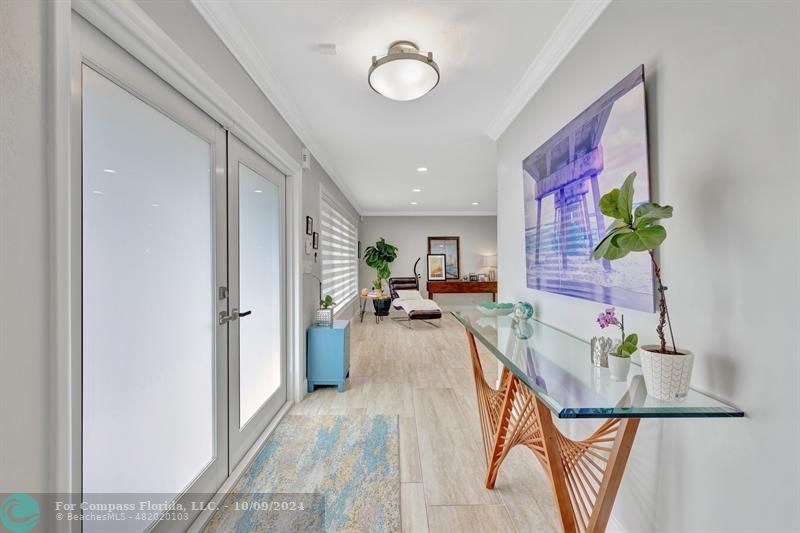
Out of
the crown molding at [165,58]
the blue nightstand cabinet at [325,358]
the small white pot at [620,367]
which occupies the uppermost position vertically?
the crown molding at [165,58]

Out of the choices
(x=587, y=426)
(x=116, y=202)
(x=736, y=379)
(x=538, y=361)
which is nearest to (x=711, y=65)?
(x=736, y=379)

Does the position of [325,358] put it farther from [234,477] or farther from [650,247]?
[650,247]

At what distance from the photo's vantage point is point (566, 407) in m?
0.85

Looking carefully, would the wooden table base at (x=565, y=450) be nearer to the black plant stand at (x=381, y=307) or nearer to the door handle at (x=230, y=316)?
the door handle at (x=230, y=316)

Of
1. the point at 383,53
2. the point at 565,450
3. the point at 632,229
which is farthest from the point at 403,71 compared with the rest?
the point at 565,450

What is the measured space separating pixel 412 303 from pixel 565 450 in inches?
192

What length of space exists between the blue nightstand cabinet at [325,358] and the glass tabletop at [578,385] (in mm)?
1698

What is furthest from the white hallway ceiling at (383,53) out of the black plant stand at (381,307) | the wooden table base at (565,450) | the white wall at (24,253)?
the black plant stand at (381,307)

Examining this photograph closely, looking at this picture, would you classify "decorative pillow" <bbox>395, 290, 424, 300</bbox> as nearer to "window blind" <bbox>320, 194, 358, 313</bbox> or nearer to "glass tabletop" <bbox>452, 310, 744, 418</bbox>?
"window blind" <bbox>320, 194, 358, 313</bbox>

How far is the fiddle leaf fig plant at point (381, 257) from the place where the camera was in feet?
24.6

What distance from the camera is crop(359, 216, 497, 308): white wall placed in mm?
8219

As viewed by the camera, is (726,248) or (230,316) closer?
(726,248)

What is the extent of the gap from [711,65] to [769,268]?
0.60 m

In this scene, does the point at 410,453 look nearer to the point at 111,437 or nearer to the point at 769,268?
the point at 111,437
